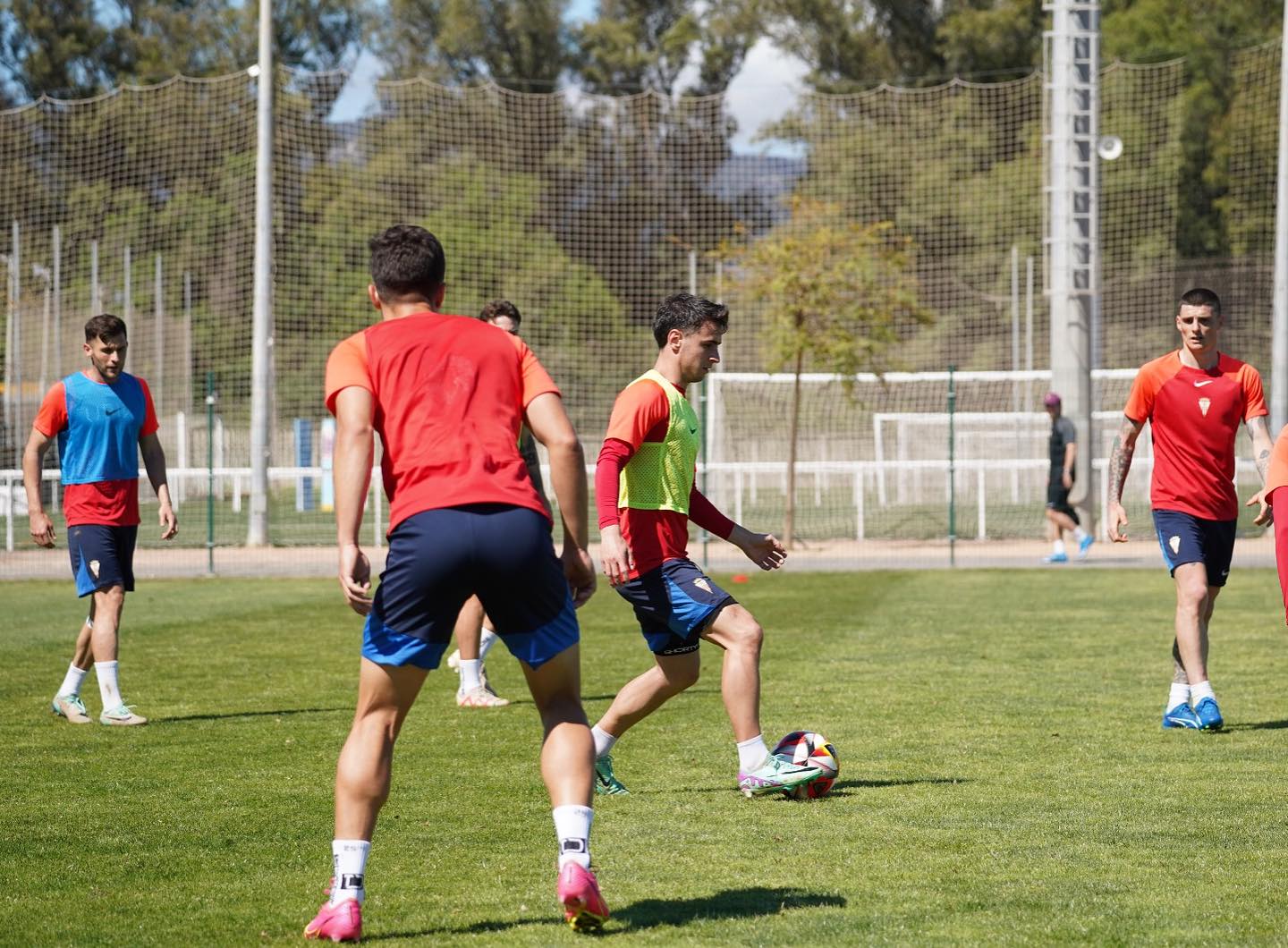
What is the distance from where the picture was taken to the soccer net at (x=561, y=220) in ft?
118

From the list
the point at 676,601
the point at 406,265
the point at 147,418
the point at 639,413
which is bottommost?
the point at 676,601

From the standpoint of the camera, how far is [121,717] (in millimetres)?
8883

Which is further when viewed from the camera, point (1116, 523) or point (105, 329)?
point (105, 329)

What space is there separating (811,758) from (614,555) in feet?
4.73

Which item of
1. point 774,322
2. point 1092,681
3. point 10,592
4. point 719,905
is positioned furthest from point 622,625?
point 774,322

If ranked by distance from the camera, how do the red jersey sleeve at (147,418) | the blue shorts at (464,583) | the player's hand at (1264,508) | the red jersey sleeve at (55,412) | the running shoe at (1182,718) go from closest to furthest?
the blue shorts at (464,583), the player's hand at (1264,508), the running shoe at (1182,718), the red jersey sleeve at (55,412), the red jersey sleeve at (147,418)

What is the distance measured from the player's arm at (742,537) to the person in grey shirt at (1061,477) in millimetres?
13277

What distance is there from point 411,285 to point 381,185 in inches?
1482

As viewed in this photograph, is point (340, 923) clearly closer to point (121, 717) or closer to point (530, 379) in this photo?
point (530, 379)

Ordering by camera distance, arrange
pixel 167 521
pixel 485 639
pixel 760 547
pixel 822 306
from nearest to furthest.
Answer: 1. pixel 760 547
2. pixel 167 521
3. pixel 485 639
4. pixel 822 306

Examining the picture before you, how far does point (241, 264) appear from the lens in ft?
136

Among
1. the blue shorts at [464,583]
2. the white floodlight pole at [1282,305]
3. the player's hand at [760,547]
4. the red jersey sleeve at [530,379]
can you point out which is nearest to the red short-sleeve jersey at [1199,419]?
the player's hand at [760,547]

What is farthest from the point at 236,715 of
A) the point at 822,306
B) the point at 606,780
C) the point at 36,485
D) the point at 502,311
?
the point at 822,306

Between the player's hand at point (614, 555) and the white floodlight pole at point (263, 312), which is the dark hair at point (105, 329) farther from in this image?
the white floodlight pole at point (263, 312)
